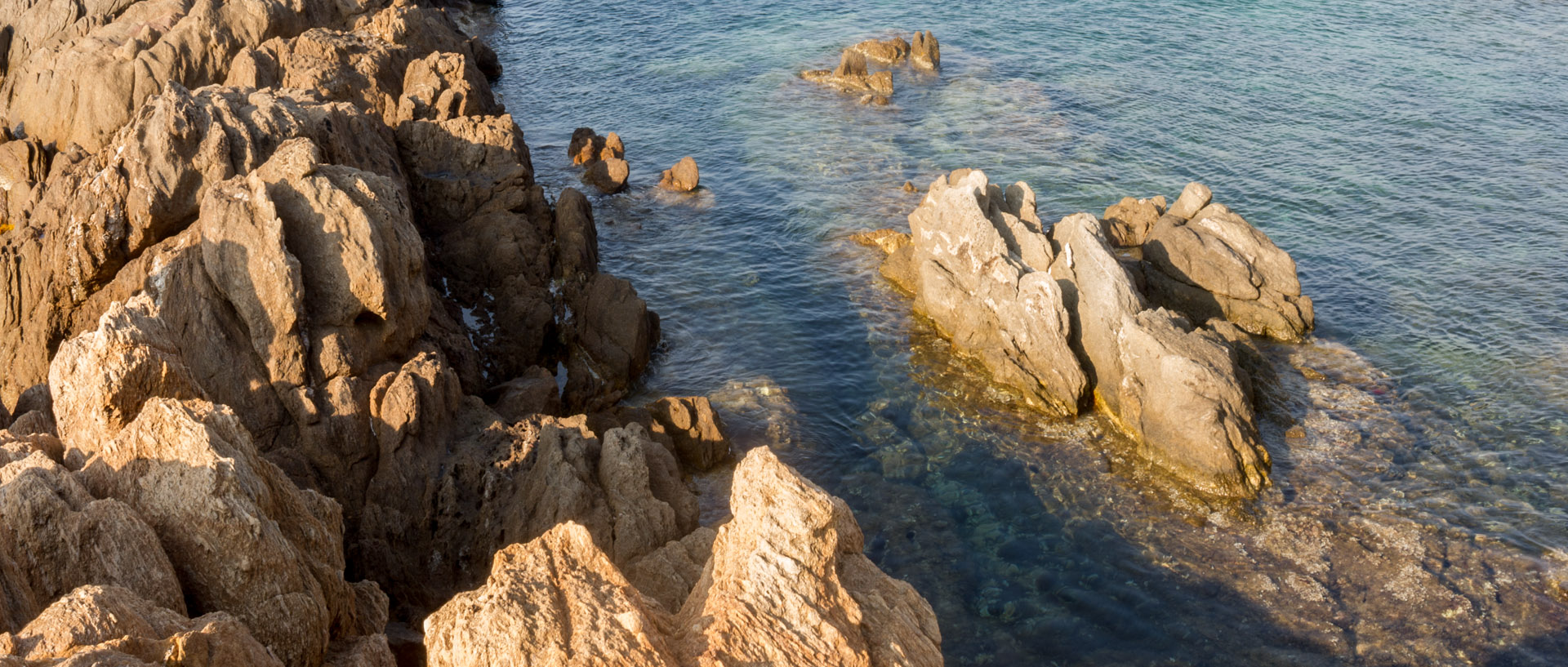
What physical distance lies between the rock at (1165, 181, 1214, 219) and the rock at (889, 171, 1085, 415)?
569cm

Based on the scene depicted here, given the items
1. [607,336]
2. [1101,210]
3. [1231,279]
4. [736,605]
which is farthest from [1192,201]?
[736,605]

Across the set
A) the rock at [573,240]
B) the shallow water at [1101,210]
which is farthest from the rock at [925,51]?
the rock at [573,240]

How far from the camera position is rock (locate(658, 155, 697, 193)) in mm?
46219

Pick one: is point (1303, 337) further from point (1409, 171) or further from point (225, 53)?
point (225, 53)

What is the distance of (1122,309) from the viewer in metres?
30.0

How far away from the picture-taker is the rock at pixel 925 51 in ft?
200

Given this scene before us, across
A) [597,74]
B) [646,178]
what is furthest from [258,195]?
[597,74]

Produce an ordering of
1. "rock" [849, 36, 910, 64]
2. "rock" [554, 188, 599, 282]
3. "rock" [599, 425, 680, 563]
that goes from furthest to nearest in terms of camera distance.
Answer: "rock" [849, 36, 910, 64]
"rock" [554, 188, 599, 282]
"rock" [599, 425, 680, 563]

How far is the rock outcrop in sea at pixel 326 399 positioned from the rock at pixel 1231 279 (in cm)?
1756

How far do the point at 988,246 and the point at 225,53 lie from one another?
30.5m

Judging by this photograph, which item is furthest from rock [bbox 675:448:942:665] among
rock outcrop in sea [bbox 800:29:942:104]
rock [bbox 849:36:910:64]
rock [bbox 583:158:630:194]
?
rock [bbox 849:36:910:64]

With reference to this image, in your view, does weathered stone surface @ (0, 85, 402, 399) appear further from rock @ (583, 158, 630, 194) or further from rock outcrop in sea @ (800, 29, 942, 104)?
rock outcrop in sea @ (800, 29, 942, 104)

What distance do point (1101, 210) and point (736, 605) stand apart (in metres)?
35.3

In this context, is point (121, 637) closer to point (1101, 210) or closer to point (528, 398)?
point (528, 398)
